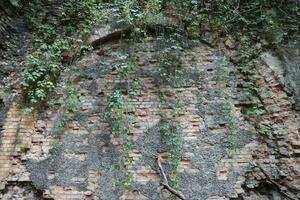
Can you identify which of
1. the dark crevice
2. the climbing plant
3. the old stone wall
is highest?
the climbing plant

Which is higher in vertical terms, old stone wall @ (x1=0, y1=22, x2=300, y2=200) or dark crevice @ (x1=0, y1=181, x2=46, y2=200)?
old stone wall @ (x1=0, y1=22, x2=300, y2=200)

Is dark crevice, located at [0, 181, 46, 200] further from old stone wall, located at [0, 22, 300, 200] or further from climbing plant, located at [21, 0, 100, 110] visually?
climbing plant, located at [21, 0, 100, 110]

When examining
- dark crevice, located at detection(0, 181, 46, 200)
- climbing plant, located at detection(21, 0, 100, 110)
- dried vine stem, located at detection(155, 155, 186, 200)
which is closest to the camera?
dried vine stem, located at detection(155, 155, 186, 200)

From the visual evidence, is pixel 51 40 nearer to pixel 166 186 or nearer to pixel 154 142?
pixel 154 142

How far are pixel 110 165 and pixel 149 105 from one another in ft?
3.26

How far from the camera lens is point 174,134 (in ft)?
15.5

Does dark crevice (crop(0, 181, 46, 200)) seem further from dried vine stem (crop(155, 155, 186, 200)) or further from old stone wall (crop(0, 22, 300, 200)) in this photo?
dried vine stem (crop(155, 155, 186, 200))

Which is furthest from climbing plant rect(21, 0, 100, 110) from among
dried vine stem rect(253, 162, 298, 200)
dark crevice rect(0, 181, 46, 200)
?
dried vine stem rect(253, 162, 298, 200)

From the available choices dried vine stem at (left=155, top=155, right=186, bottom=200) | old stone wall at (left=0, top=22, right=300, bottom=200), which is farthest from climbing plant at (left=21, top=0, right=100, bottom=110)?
dried vine stem at (left=155, top=155, right=186, bottom=200)

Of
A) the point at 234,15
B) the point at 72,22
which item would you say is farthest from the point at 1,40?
the point at 234,15

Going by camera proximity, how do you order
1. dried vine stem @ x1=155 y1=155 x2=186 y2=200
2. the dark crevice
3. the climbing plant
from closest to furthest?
dried vine stem @ x1=155 y1=155 x2=186 y2=200, the dark crevice, the climbing plant

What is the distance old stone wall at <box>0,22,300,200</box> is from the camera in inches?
175

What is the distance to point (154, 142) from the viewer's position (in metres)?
4.72

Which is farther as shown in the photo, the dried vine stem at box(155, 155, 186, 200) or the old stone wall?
the old stone wall
